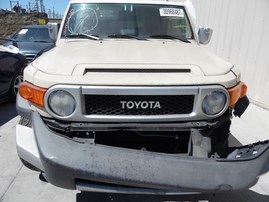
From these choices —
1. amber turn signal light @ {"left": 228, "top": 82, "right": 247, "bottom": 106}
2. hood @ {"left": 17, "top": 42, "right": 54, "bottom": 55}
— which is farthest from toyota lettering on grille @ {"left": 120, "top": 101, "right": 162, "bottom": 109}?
hood @ {"left": 17, "top": 42, "right": 54, "bottom": 55}

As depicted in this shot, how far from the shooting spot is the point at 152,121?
2285 millimetres

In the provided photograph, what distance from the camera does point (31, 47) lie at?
8406 mm

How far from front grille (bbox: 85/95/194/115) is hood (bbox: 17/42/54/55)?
21.0ft

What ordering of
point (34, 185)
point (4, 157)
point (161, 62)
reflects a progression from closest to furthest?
point (161, 62) → point (34, 185) → point (4, 157)

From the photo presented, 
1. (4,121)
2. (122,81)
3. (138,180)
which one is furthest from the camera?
(4,121)

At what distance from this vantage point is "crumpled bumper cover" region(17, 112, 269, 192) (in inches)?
76.8

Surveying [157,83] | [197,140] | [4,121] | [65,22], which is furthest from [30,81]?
[4,121]

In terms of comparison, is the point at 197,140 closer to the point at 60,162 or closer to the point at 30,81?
the point at 60,162

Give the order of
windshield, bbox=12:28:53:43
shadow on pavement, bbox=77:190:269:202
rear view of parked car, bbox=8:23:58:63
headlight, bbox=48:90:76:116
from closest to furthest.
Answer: headlight, bbox=48:90:76:116, shadow on pavement, bbox=77:190:269:202, rear view of parked car, bbox=8:23:58:63, windshield, bbox=12:28:53:43

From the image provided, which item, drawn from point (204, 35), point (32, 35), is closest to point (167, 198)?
point (204, 35)

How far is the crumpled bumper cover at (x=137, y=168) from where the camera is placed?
6.40 ft

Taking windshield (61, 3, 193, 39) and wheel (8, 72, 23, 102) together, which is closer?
windshield (61, 3, 193, 39)

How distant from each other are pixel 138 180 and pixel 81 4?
2.72m

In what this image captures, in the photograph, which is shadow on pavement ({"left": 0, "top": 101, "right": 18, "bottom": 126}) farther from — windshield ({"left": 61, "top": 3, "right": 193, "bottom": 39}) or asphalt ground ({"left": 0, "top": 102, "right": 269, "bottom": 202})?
windshield ({"left": 61, "top": 3, "right": 193, "bottom": 39})
